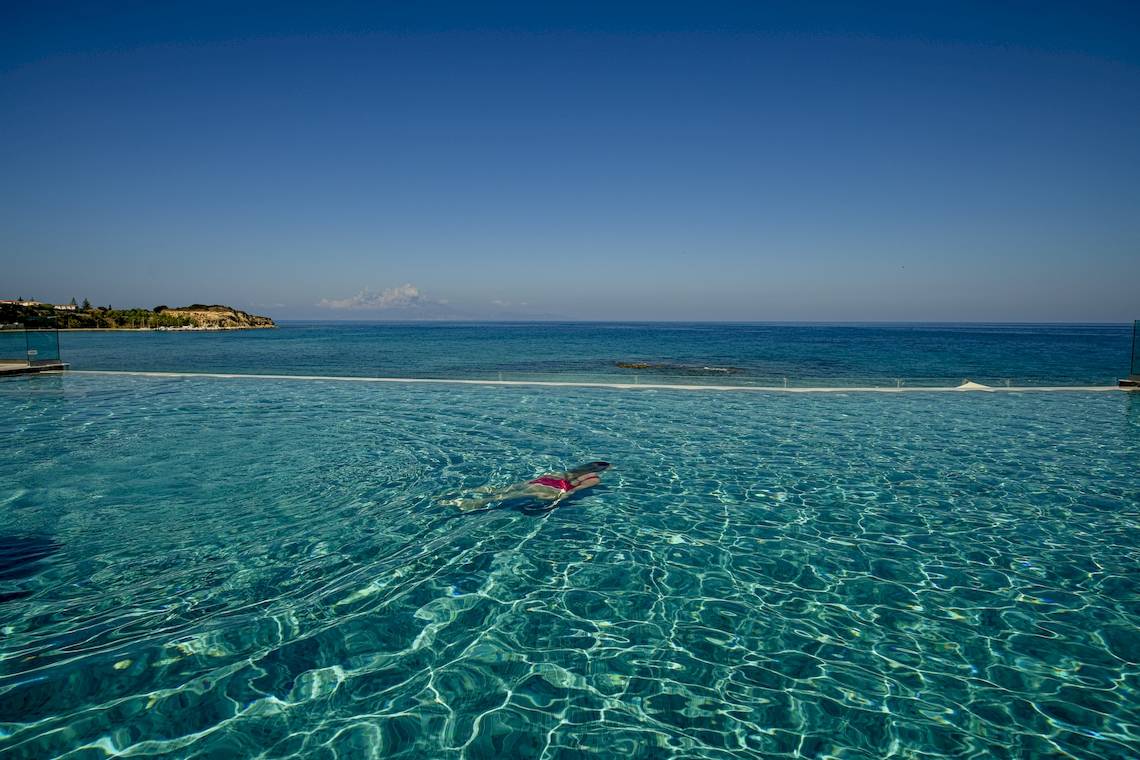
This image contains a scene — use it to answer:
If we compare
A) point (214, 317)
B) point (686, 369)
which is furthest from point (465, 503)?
point (214, 317)

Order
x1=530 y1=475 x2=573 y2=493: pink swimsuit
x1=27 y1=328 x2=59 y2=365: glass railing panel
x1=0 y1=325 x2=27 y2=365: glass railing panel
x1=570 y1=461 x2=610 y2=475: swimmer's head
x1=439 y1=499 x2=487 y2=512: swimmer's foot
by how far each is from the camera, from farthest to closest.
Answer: x1=27 y1=328 x2=59 y2=365: glass railing panel → x1=0 y1=325 x2=27 y2=365: glass railing panel → x1=570 y1=461 x2=610 y2=475: swimmer's head → x1=530 y1=475 x2=573 y2=493: pink swimsuit → x1=439 y1=499 x2=487 y2=512: swimmer's foot

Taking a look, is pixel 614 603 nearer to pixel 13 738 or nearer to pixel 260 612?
pixel 260 612

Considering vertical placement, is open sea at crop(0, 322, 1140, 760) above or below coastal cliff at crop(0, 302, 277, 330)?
below

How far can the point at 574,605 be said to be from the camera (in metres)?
4.37

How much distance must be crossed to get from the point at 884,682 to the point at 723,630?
1.01 meters

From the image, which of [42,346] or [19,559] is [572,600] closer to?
[19,559]

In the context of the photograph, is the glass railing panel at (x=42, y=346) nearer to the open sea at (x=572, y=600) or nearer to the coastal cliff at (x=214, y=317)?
the open sea at (x=572, y=600)

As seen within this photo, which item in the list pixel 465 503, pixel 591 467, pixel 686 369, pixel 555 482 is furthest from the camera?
pixel 686 369

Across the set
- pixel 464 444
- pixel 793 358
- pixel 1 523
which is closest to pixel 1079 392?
pixel 464 444

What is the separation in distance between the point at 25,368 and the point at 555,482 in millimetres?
20053

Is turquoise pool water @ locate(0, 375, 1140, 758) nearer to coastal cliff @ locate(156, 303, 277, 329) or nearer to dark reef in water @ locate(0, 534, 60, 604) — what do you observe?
dark reef in water @ locate(0, 534, 60, 604)

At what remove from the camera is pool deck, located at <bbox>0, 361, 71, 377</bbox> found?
17469 mm

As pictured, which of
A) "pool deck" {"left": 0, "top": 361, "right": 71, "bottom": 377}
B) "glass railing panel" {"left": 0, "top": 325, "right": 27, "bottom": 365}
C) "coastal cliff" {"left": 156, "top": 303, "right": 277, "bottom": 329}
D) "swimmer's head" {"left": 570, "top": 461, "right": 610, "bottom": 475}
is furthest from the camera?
"coastal cliff" {"left": 156, "top": 303, "right": 277, "bottom": 329}

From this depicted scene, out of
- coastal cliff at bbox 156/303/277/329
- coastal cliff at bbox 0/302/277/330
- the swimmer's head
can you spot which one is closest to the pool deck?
the swimmer's head
